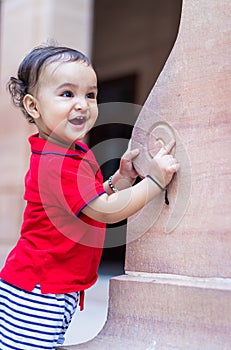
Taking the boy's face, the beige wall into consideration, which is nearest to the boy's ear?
the boy's face

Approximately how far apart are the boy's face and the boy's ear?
0.02m

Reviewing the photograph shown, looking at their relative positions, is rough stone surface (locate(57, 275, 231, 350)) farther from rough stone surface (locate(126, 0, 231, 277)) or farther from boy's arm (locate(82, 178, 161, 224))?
boy's arm (locate(82, 178, 161, 224))

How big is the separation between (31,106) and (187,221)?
59cm

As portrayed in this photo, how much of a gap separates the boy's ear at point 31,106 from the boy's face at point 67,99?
16 millimetres

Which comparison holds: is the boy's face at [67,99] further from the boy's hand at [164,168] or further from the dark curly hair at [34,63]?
the boy's hand at [164,168]

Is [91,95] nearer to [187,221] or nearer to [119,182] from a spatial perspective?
[119,182]

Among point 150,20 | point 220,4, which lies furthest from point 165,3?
point 220,4

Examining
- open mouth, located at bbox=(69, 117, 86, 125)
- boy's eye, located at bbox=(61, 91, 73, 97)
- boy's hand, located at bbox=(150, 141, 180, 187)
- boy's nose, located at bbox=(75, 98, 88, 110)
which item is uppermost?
boy's eye, located at bbox=(61, 91, 73, 97)

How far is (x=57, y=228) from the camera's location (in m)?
1.92

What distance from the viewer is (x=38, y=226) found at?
197 cm

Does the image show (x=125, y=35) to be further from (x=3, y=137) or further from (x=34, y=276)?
(x=34, y=276)

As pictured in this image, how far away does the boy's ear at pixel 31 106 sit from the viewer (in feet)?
6.55

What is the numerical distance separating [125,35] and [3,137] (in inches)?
133

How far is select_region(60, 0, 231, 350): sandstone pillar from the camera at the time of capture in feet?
5.98
